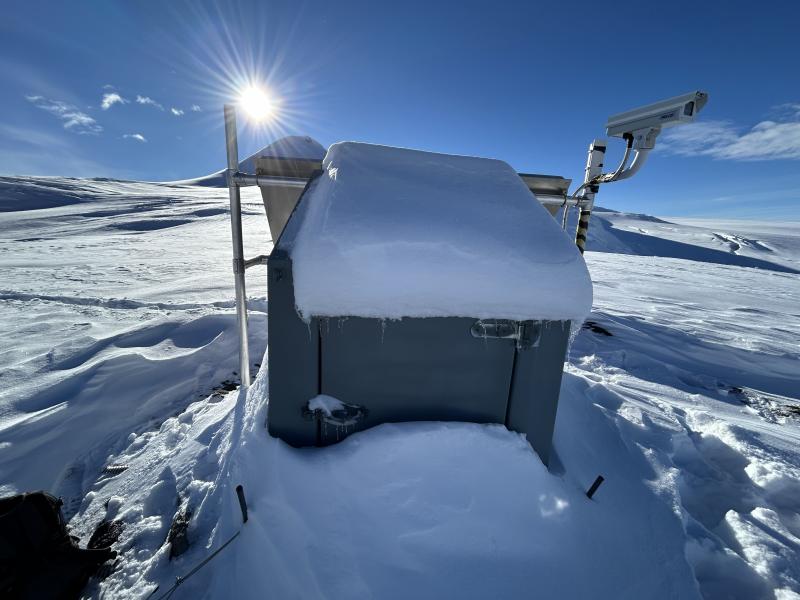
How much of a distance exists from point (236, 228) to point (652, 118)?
3.77m

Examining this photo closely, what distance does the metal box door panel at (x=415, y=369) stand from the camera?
72.2 inches

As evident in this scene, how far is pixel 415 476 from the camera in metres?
1.77

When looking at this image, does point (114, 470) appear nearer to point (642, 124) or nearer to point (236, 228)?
point (236, 228)

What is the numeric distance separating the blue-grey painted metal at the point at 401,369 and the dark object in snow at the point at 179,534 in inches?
25.6

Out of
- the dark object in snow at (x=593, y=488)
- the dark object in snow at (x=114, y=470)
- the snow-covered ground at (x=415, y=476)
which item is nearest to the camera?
the snow-covered ground at (x=415, y=476)

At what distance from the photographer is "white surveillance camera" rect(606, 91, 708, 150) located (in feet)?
7.92

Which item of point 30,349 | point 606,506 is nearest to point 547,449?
point 606,506

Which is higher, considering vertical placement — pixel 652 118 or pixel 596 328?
pixel 652 118

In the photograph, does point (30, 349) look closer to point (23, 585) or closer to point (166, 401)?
point (166, 401)

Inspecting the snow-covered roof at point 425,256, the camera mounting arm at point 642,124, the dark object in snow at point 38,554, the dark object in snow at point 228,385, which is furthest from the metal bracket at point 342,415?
the camera mounting arm at point 642,124

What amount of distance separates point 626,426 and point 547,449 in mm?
1409

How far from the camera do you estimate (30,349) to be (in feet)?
14.7

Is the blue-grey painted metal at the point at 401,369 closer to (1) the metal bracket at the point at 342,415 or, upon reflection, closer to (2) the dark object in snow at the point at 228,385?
(1) the metal bracket at the point at 342,415

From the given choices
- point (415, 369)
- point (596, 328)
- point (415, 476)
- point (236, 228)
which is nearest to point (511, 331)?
point (415, 369)
